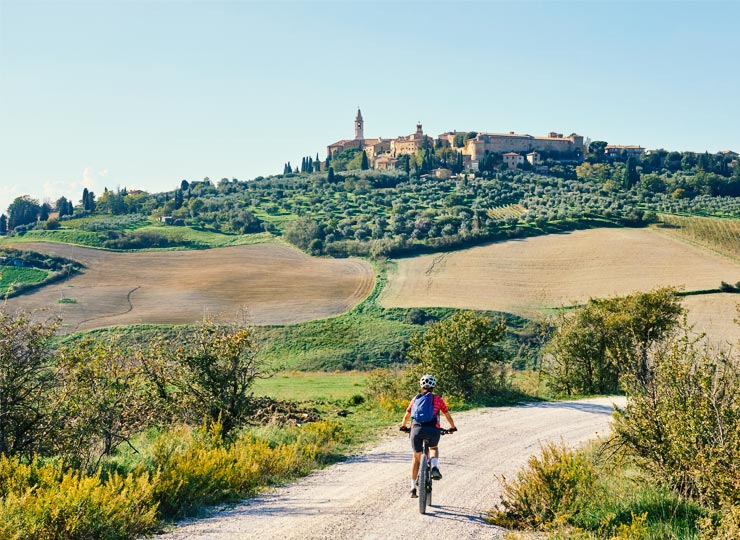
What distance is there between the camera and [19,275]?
251 feet

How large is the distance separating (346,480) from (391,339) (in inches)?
1723

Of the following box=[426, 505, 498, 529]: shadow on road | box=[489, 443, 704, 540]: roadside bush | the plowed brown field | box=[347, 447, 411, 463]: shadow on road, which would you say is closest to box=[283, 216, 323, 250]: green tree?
the plowed brown field

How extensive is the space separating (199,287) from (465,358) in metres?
55.8

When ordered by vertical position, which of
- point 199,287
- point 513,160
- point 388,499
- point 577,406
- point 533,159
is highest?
point 533,159

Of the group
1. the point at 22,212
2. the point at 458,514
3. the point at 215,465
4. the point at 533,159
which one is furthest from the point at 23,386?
the point at 533,159

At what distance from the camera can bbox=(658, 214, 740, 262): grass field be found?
80.6m

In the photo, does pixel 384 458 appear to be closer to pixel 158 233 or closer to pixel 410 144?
pixel 158 233

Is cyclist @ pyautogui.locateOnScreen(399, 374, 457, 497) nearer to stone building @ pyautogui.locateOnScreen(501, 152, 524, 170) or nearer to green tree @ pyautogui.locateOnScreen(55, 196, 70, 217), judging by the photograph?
green tree @ pyautogui.locateOnScreen(55, 196, 70, 217)

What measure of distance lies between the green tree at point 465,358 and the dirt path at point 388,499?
6153 mm

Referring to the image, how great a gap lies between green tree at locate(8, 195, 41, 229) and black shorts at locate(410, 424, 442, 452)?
436ft

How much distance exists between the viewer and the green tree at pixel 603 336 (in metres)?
29.0

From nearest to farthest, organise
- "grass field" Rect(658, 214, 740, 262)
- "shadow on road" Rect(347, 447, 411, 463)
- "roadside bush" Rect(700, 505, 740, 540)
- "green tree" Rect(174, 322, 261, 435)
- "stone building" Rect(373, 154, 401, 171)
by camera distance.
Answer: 1. "roadside bush" Rect(700, 505, 740, 540)
2. "shadow on road" Rect(347, 447, 411, 463)
3. "green tree" Rect(174, 322, 261, 435)
4. "grass field" Rect(658, 214, 740, 262)
5. "stone building" Rect(373, 154, 401, 171)

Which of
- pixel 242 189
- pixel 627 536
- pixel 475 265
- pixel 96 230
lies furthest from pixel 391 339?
pixel 242 189

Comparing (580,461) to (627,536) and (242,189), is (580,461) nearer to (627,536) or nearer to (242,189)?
(627,536)
